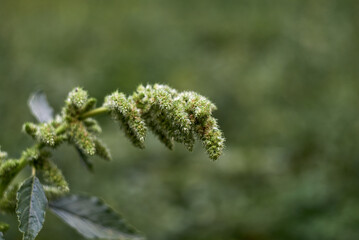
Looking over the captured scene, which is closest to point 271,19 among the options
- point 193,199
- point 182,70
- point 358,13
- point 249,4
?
point 249,4

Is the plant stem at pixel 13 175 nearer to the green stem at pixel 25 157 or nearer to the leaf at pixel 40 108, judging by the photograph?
the green stem at pixel 25 157

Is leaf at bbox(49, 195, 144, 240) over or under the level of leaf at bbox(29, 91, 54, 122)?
under

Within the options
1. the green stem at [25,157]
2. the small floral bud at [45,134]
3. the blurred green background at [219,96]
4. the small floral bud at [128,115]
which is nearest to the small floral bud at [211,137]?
the small floral bud at [128,115]

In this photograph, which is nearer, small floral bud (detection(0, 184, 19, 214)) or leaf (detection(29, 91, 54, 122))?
small floral bud (detection(0, 184, 19, 214))

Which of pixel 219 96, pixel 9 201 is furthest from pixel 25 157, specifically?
pixel 219 96

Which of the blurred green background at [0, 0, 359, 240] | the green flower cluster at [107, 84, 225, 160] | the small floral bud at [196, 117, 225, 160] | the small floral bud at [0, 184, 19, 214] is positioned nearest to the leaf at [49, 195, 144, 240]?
the small floral bud at [0, 184, 19, 214]

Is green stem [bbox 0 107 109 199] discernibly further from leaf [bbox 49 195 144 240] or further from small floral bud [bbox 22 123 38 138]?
leaf [bbox 49 195 144 240]

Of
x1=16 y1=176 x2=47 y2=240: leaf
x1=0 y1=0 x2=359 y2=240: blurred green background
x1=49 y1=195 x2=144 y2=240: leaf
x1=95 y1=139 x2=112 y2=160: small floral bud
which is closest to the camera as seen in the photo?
x1=16 y1=176 x2=47 y2=240: leaf
